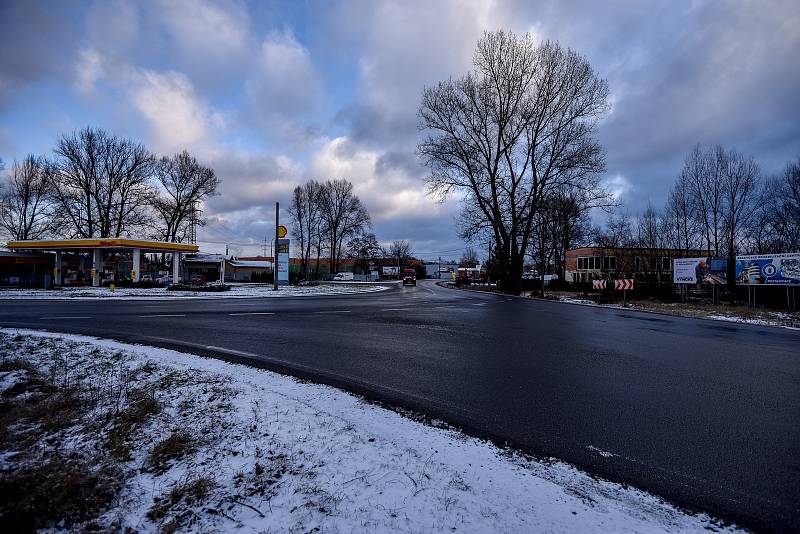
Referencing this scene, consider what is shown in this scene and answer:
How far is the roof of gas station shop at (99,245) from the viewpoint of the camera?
33.5m

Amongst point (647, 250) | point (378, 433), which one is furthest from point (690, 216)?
point (378, 433)

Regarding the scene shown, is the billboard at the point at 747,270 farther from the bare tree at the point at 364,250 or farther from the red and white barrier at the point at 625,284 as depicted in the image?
the bare tree at the point at 364,250

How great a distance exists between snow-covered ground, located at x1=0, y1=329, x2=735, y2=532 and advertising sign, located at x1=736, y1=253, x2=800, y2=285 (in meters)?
23.7

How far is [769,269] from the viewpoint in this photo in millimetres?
20047

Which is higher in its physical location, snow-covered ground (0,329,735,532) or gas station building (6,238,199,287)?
gas station building (6,238,199,287)

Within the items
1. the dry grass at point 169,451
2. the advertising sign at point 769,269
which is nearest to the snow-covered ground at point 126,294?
the dry grass at point 169,451

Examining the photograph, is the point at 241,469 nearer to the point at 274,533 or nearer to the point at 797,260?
the point at 274,533

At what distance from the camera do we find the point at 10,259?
1523 inches

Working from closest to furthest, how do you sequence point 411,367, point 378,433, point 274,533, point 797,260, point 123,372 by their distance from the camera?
1. point 274,533
2. point 378,433
3. point 123,372
4. point 411,367
5. point 797,260

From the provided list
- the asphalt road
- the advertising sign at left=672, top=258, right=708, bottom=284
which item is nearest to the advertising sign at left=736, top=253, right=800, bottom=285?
the advertising sign at left=672, top=258, right=708, bottom=284

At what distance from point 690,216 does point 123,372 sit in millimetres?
46010

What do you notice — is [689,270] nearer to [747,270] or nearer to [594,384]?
[747,270]

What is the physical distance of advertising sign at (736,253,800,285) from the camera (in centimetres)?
1889

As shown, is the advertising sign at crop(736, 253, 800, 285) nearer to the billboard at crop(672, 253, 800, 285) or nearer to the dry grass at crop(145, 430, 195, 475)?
the billboard at crop(672, 253, 800, 285)
